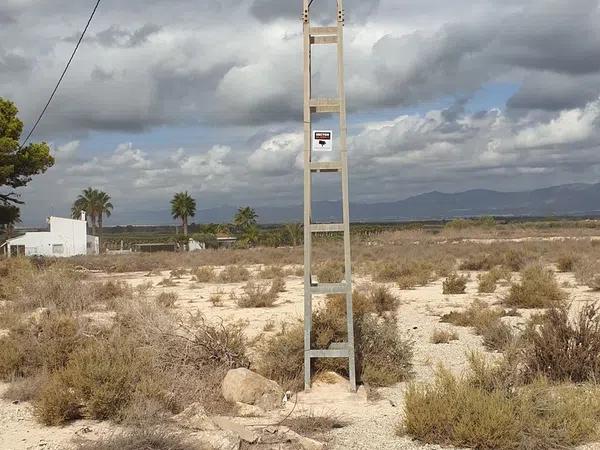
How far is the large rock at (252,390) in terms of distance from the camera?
874 centimetres

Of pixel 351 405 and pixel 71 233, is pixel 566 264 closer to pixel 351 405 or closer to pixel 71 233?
pixel 351 405

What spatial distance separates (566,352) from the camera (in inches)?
357

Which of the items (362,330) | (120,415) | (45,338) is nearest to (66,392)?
(120,415)

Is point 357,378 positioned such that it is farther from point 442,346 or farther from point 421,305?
point 421,305

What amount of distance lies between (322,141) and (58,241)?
6051cm

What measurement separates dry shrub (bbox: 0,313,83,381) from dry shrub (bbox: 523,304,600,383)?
669 centimetres

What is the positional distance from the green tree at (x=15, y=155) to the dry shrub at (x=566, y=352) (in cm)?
3042

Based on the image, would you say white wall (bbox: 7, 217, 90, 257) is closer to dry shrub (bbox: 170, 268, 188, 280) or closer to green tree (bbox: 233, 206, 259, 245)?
green tree (bbox: 233, 206, 259, 245)

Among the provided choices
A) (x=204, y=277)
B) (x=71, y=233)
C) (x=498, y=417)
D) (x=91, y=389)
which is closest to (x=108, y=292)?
(x=204, y=277)

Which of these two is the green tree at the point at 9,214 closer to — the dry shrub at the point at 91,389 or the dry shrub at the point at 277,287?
the dry shrub at the point at 277,287

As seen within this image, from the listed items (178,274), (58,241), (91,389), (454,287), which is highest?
(58,241)

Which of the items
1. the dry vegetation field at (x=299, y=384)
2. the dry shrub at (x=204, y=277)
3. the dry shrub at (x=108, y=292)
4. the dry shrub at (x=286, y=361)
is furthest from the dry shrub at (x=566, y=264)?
the dry shrub at (x=286, y=361)

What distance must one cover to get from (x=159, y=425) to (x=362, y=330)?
416 cm

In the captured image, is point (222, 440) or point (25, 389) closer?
point (222, 440)
